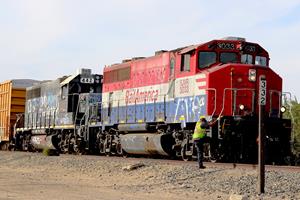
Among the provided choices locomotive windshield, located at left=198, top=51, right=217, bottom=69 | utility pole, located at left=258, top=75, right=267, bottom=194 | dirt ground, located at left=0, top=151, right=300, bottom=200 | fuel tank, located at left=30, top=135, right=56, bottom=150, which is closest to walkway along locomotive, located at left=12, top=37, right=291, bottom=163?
locomotive windshield, located at left=198, top=51, right=217, bottom=69

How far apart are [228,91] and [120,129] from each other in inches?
256

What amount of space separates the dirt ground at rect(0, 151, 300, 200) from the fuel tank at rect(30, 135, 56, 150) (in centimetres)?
867

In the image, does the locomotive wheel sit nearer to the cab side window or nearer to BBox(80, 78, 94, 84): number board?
the cab side window

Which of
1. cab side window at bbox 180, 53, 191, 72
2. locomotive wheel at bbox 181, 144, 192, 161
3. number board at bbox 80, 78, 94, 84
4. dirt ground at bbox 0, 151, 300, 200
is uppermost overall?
number board at bbox 80, 78, 94, 84

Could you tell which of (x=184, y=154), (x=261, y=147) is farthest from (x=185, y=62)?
(x=261, y=147)

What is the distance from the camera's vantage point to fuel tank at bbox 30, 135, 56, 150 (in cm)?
2826

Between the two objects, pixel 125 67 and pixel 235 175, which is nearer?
pixel 235 175

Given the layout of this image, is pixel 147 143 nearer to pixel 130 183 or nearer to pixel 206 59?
pixel 206 59

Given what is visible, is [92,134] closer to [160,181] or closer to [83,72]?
[83,72]

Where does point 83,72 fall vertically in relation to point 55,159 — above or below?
above

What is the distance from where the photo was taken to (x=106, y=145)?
2409 cm

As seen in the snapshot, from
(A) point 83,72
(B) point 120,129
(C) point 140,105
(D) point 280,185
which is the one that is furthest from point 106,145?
(D) point 280,185

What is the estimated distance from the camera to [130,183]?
1477cm

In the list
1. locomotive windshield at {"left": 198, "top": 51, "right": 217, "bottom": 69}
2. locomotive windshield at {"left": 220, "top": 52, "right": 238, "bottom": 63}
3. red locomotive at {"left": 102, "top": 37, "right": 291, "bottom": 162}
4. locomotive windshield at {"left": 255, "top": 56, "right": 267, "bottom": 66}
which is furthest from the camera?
locomotive windshield at {"left": 255, "top": 56, "right": 267, "bottom": 66}
